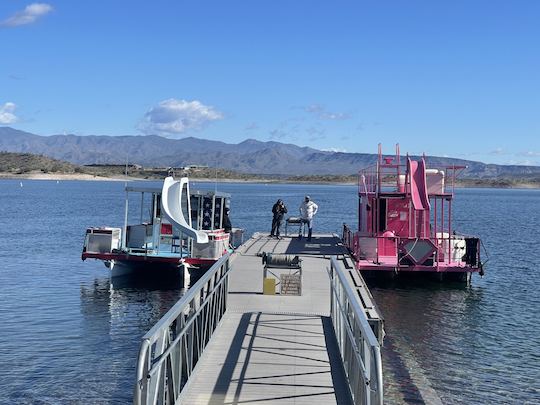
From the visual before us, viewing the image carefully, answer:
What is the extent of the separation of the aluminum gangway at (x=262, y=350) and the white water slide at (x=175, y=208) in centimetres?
654

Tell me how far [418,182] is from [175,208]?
8.66 metres

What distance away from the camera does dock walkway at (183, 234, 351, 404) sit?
29.5ft

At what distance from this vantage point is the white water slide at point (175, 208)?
22234 millimetres

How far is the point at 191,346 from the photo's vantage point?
963 cm

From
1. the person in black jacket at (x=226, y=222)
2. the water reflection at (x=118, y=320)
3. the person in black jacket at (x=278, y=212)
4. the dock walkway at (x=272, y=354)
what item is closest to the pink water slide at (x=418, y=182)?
the person in black jacket at (x=278, y=212)

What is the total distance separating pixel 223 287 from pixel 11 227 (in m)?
37.3

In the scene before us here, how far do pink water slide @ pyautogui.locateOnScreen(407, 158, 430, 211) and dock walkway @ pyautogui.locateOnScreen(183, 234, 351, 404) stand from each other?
322 inches

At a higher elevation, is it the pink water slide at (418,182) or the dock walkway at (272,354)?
the pink water slide at (418,182)

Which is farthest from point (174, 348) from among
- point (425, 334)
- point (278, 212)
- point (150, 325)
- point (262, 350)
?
point (278, 212)

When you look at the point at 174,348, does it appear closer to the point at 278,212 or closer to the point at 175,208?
the point at 175,208

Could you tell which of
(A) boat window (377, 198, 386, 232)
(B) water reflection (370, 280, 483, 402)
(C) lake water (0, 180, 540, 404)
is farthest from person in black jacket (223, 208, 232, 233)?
(B) water reflection (370, 280, 483, 402)

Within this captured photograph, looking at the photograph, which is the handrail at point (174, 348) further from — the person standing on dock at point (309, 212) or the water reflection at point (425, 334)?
the person standing on dock at point (309, 212)

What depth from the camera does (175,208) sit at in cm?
2305

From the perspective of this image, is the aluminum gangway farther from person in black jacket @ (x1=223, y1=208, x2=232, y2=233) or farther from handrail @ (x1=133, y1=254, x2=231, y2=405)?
person in black jacket @ (x1=223, y1=208, x2=232, y2=233)
